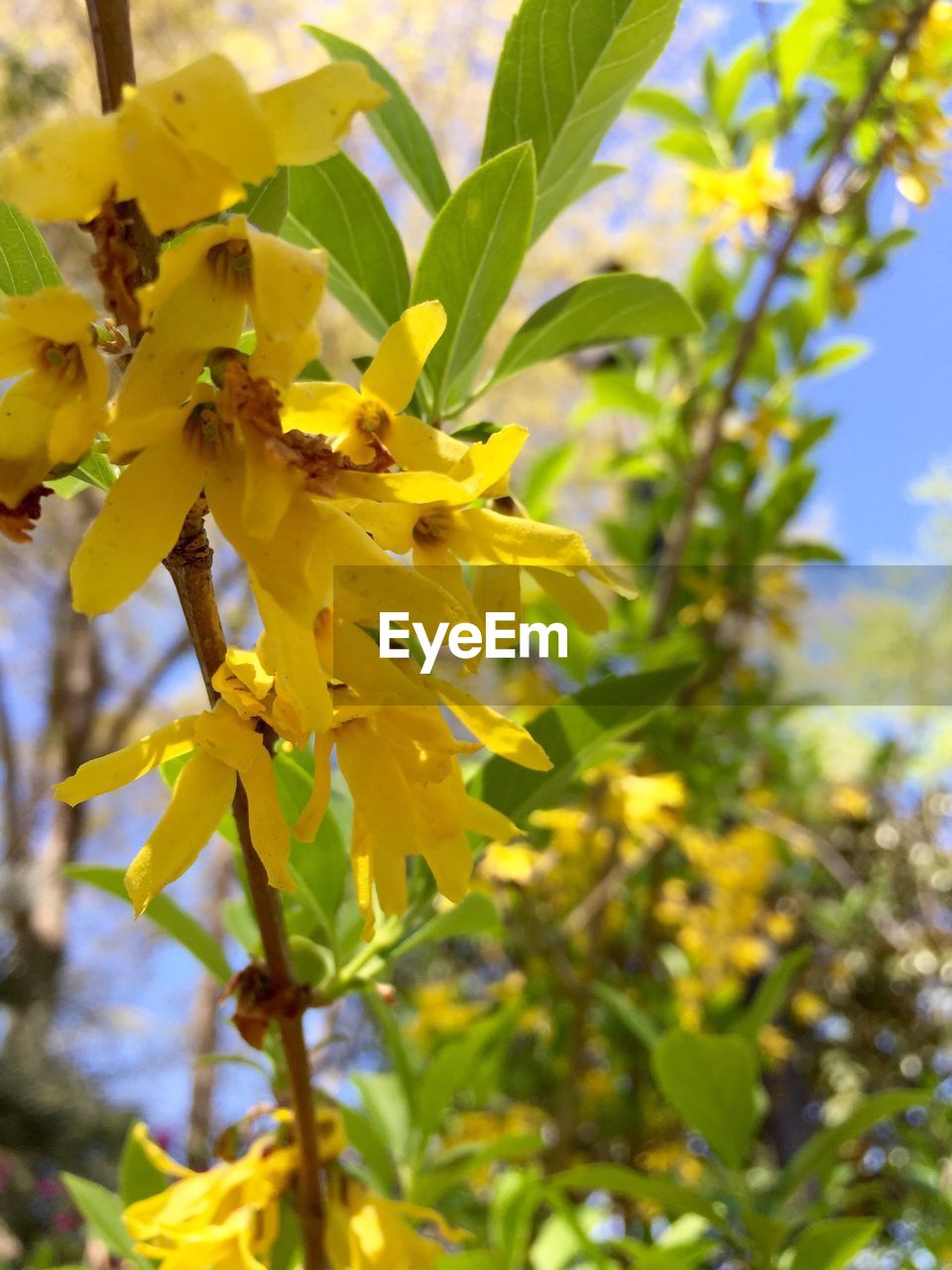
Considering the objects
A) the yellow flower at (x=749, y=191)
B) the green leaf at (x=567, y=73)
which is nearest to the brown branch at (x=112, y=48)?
the green leaf at (x=567, y=73)

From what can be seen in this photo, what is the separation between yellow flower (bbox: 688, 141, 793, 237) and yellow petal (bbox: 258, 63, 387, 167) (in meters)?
1.52

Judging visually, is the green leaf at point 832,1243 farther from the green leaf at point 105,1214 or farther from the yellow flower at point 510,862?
the yellow flower at point 510,862

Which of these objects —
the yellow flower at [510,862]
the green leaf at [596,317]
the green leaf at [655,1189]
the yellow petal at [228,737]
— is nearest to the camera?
the yellow petal at [228,737]

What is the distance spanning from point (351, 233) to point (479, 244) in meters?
0.13

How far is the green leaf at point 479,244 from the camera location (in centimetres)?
49

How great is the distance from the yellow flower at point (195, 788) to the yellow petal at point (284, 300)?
5.6 inches

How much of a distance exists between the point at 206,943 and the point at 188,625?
0.36 m

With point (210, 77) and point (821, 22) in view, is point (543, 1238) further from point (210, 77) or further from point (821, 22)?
point (821, 22)

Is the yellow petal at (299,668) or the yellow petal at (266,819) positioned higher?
the yellow petal at (299,668)

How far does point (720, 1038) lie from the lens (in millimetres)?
807

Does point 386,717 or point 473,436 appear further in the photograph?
point 473,436

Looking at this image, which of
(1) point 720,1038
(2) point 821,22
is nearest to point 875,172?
(2) point 821,22

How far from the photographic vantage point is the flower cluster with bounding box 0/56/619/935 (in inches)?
12.1

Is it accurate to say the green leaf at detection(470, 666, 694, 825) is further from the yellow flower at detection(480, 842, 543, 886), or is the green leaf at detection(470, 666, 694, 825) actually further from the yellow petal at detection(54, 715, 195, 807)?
the yellow flower at detection(480, 842, 543, 886)
